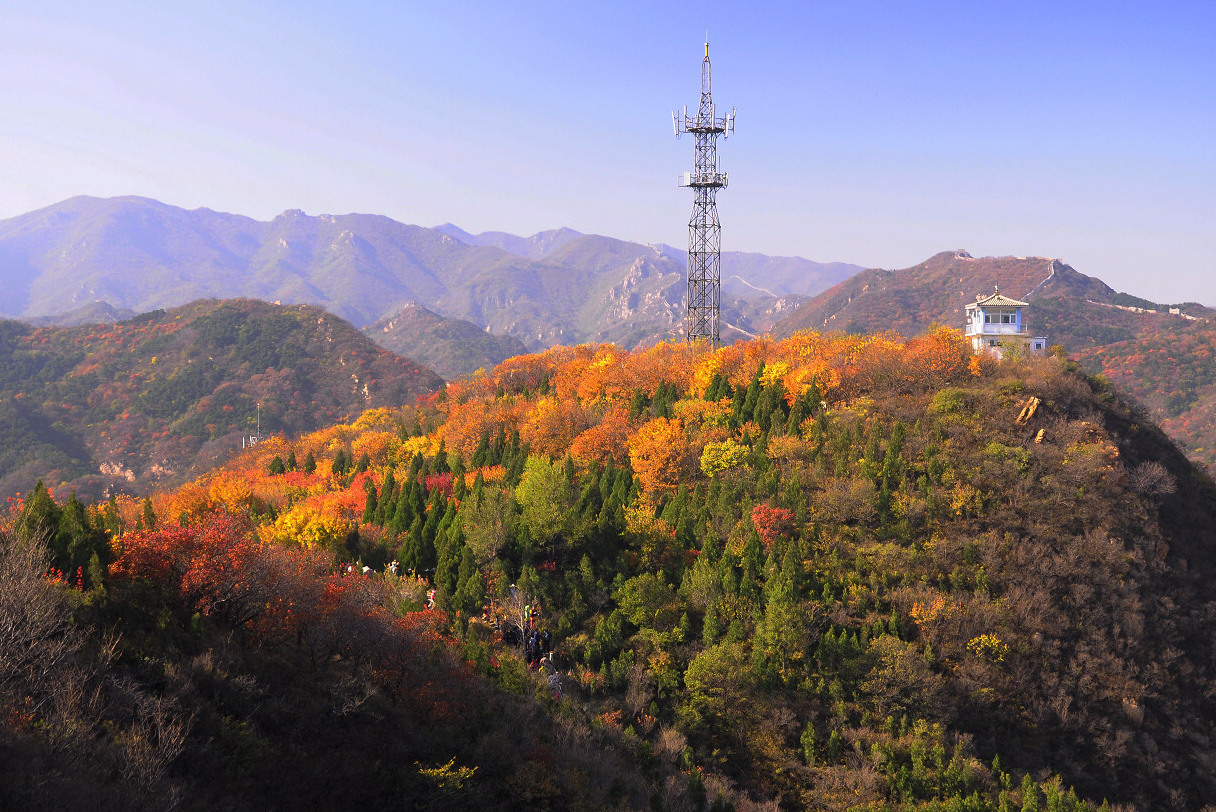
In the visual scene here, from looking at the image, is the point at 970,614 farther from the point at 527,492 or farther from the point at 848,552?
the point at 527,492

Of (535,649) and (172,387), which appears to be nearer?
(535,649)

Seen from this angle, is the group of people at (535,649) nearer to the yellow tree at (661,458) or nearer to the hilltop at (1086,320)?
the yellow tree at (661,458)

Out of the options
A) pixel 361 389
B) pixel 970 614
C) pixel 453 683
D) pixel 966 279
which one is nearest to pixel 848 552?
pixel 970 614

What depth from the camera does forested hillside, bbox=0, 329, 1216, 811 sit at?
1717cm

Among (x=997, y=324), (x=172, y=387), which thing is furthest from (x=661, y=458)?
(x=172, y=387)

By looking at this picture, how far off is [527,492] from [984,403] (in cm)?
2304

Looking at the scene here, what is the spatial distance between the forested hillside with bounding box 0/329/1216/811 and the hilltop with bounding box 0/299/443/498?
51.1 meters

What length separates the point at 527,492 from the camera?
117 feet

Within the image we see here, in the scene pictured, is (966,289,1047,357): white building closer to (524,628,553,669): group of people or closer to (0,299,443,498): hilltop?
(524,628,553,669): group of people

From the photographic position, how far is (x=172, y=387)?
10194 centimetres

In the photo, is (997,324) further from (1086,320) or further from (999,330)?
(1086,320)

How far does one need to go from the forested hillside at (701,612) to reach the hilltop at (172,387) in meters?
51.1

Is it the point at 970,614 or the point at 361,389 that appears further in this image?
the point at 361,389

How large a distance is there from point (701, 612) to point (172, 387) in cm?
9332
